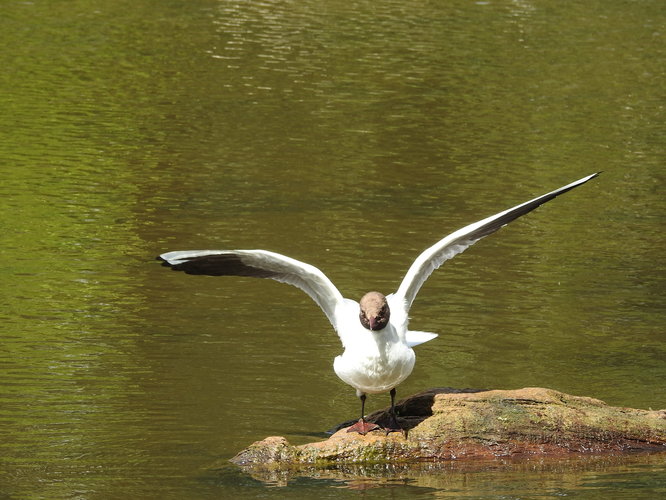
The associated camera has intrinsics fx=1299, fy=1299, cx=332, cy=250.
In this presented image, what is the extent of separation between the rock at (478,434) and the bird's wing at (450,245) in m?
0.80

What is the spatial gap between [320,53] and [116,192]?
12143mm

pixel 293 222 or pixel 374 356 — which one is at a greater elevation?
pixel 293 222

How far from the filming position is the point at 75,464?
959cm

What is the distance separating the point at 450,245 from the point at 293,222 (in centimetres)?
790

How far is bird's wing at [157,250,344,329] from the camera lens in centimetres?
936

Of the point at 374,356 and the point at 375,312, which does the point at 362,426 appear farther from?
the point at 375,312

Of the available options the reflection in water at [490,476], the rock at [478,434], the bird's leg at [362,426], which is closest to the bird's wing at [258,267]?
the bird's leg at [362,426]

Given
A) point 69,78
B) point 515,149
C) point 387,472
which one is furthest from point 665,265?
point 69,78

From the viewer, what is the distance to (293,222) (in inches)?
692

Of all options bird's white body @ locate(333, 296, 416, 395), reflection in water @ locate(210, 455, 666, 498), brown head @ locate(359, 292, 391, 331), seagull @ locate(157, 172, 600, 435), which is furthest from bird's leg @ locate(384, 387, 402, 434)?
brown head @ locate(359, 292, 391, 331)

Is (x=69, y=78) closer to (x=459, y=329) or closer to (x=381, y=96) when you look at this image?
(x=381, y=96)

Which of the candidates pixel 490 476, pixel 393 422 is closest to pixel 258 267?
pixel 393 422

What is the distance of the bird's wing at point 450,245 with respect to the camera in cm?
966

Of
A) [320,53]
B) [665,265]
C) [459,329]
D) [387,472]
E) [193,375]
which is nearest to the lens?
[387,472]
